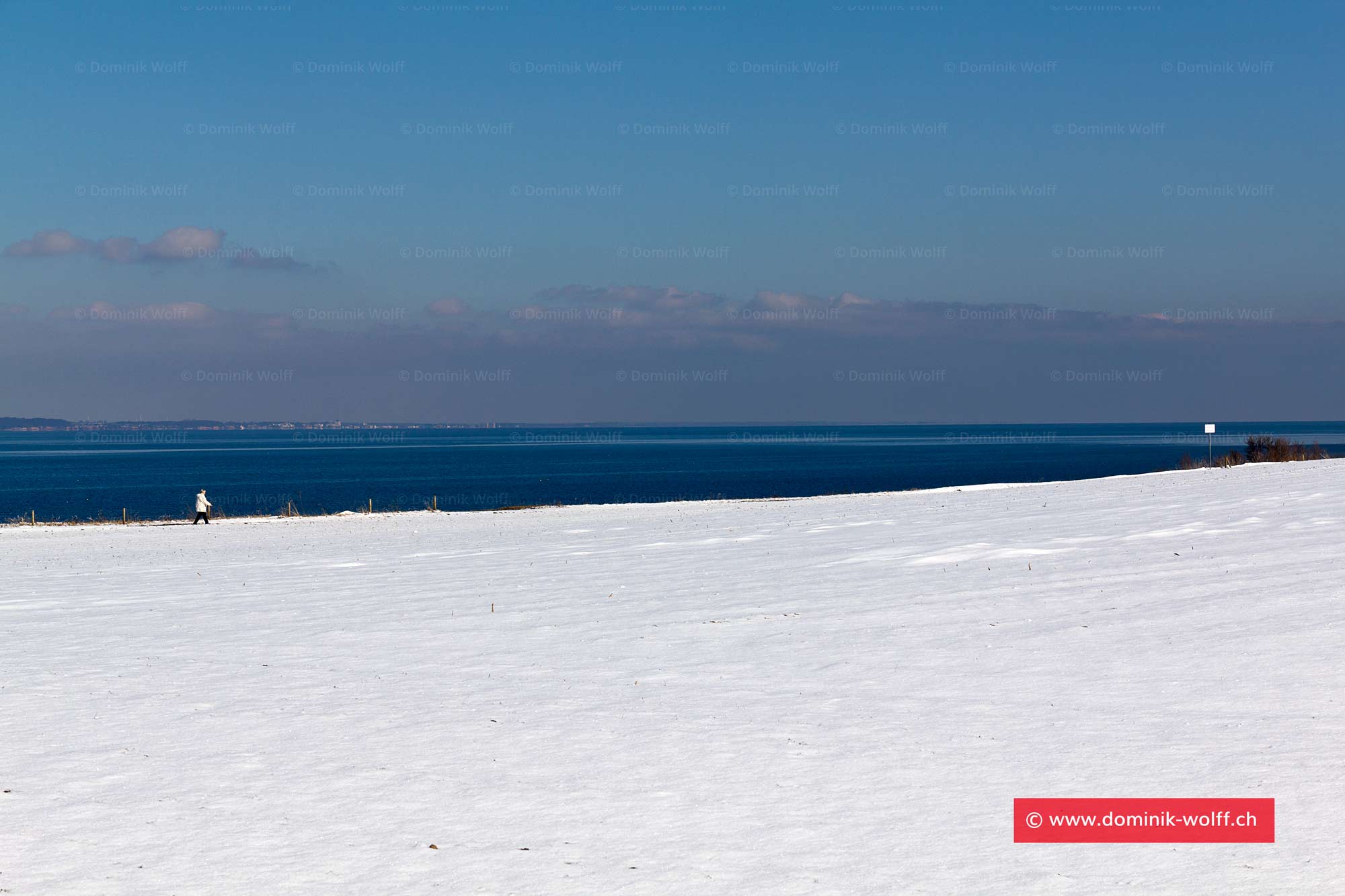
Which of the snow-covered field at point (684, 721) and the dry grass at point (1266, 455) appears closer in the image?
the snow-covered field at point (684, 721)

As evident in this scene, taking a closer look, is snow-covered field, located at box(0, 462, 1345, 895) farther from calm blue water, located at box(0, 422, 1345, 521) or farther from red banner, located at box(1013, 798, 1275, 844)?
calm blue water, located at box(0, 422, 1345, 521)

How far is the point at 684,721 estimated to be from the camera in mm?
12000

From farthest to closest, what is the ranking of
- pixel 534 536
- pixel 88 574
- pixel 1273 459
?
pixel 1273 459, pixel 534 536, pixel 88 574

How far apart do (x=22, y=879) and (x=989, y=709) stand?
28.0ft

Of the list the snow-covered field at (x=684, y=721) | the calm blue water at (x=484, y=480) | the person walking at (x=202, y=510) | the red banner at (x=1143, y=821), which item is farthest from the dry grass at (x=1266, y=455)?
the red banner at (x=1143, y=821)

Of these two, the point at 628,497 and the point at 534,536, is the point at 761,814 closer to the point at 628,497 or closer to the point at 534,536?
the point at 534,536

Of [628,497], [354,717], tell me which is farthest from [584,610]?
[628,497]

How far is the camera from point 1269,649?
13.9 metres

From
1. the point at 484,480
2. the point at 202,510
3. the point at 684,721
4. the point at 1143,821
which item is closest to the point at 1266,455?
the point at 202,510

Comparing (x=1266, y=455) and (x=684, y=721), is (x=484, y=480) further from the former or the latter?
(x=684, y=721)

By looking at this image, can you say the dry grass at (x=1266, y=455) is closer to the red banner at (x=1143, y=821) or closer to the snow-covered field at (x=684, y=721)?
the snow-covered field at (x=684, y=721)

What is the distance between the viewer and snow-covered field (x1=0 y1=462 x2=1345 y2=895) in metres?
8.15

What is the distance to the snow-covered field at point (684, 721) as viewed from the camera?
815cm

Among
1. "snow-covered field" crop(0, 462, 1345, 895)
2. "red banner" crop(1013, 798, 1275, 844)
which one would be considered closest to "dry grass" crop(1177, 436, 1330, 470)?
"snow-covered field" crop(0, 462, 1345, 895)
